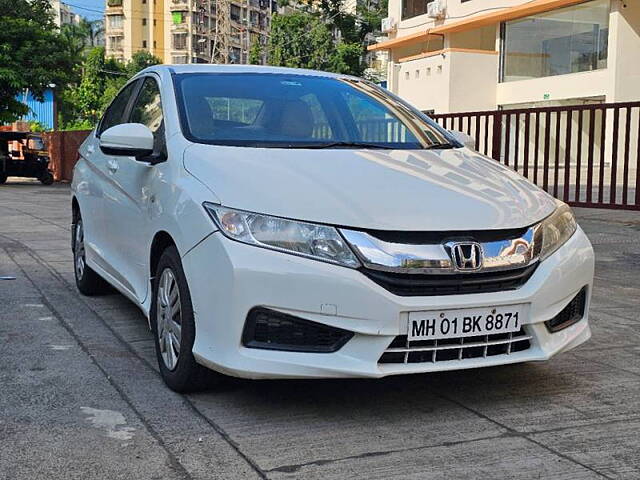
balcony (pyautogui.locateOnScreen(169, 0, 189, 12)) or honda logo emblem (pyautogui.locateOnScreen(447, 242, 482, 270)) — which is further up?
balcony (pyautogui.locateOnScreen(169, 0, 189, 12))

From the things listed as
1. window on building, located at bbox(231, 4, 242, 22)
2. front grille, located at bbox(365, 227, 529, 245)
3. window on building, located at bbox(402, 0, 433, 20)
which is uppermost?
window on building, located at bbox(231, 4, 242, 22)

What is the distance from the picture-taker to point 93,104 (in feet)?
245

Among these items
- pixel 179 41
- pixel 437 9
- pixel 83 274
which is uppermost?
pixel 179 41

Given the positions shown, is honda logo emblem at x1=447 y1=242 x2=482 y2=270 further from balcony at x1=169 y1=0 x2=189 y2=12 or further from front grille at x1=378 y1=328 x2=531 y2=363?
balcony at x1=169 y1=0 x2=189 y2=12

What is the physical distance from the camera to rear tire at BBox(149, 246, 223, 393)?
12.3ft

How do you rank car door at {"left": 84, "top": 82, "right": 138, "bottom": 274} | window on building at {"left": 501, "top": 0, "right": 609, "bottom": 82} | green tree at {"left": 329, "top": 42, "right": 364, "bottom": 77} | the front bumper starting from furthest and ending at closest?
green tree at {"left": 329, "top": 42, "right": 364, "bottom": 77} < window on building at {"left": 501, "top": 0, "right": 609, "bottom": 82} < car door at {"left": 84, "top": 82, "right": 138, "bottom": 274} < the front bumper

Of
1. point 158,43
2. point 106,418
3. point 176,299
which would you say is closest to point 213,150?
point 176,299

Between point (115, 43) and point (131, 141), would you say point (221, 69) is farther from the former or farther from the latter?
point (115, 43)

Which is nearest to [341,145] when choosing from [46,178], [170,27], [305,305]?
[305,305]

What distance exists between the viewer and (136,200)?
4594 millimetres

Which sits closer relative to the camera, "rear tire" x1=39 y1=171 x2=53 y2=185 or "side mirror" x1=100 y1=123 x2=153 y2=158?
"side mirror" x1=100 y1=123 x2=153 y2=158

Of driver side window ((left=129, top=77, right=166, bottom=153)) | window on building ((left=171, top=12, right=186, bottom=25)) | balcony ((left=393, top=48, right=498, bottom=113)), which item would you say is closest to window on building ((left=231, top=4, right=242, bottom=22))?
window on building ((left=171, top=12, right=186, bottom=25))

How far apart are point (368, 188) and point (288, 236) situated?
47 cm

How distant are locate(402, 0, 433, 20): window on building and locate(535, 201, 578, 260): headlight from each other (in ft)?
110
